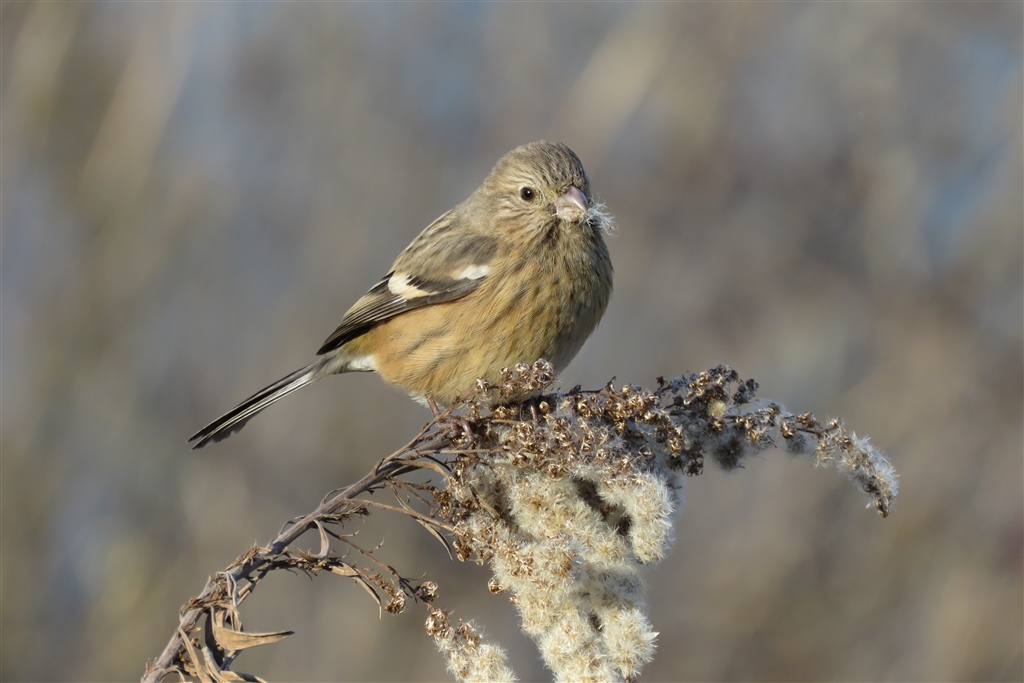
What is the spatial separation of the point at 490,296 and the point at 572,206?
594 millimetres

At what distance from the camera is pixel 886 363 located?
Result: 5.85 metres

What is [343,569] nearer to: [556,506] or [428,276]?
[556,506]

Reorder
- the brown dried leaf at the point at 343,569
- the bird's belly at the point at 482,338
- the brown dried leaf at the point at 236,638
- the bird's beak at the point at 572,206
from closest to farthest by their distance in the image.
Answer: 1. the brown dried leaf at the point at 236,638
2. the brown dried leaf at the point at 343,569
3. the bird's belly at the point at 482,338
4. the bird's beak at the point at 572,206

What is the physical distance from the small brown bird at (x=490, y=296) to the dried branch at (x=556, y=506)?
910 millimetres

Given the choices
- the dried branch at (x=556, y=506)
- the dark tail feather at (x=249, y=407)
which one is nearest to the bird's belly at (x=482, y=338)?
the dark tail feather at (x=249, y=407)

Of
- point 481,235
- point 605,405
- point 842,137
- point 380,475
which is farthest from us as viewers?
point 842,137

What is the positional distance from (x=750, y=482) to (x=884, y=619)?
1.25m

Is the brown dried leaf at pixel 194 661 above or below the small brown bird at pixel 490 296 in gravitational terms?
below

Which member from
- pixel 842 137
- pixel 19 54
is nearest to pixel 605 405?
pixel 842 137

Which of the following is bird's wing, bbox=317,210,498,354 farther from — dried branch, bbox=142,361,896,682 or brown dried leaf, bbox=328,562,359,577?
brown dried leaf, bbox=328,562,359,577

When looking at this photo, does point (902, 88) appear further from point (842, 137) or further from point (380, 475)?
point (380, 475)

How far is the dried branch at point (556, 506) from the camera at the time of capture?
1.95m

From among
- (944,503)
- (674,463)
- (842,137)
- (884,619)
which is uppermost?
(842,137)

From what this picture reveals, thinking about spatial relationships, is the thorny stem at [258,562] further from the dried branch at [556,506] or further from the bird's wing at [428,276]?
the bird's wing at [428,276]
